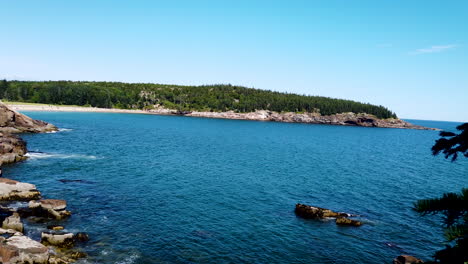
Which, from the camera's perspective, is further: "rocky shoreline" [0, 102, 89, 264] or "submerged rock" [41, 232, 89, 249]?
"submerged rock" [41, 232, 89, 249]

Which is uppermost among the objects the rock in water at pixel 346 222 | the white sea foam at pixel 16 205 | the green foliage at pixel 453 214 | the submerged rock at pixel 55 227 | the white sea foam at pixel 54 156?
the green foliage at pixel 453 214

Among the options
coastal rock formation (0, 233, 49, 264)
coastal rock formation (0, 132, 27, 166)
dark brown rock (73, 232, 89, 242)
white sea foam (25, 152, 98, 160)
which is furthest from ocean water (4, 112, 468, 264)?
coastal rock formation (0, 233, 49, 264)

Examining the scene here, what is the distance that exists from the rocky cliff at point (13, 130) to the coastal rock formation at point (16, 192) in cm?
2263

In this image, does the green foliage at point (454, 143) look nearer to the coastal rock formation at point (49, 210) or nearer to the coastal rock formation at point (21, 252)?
the coastal rock formation at point (21, 252)

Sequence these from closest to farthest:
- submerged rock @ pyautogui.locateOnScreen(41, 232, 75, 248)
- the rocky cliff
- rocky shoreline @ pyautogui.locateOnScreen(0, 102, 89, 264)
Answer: rocky shoreline @ pyautogui.locateOnScreen(0, 102, 89, 264), submerged rock @ pyautogui.locateOnScreen(41, 232, 75, 248), the rocky cliff

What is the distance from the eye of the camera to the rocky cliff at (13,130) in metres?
63.4

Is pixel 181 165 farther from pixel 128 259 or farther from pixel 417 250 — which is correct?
pixel 417 250

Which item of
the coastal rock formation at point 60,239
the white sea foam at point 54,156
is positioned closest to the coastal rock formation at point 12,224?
the coastal rock formation at point 60,239

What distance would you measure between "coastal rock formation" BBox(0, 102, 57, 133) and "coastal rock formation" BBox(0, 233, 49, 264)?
82823 mm

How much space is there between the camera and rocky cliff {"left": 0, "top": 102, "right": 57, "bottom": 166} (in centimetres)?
6339

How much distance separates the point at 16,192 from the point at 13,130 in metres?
70.3

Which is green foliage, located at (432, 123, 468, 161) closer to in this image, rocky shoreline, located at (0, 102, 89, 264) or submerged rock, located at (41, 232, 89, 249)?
rocky shoreline, located at (0, 102, 89, 264)

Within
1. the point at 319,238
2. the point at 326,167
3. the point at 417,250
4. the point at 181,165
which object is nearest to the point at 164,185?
the point at 181,165

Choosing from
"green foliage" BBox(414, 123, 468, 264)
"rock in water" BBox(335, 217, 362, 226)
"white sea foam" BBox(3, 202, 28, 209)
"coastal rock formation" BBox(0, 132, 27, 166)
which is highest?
"green foliage" BBox(414, 123, 468, 264)
